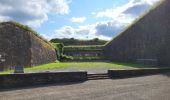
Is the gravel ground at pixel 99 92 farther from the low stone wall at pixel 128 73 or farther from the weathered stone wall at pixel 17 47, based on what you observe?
the weathered stone wall at pixel 17 47

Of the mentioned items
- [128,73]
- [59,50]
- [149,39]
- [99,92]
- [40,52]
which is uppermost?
[149,39]

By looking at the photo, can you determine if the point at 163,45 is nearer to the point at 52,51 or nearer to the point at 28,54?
the point at 28,54

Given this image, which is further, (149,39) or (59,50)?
(59,50)

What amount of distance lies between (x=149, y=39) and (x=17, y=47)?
1439cm

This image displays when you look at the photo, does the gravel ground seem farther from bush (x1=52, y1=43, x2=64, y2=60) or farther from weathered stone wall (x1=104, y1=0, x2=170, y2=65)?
bush (x1=52, y1=43, x2=64, y2=60)

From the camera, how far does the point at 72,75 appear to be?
851 inches

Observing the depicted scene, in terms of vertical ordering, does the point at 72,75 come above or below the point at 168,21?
below

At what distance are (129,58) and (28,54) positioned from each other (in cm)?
1389

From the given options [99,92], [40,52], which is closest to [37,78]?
[99,92]

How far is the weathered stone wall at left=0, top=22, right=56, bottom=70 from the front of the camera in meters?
30.4

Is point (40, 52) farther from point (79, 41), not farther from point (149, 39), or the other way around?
point (79, 41)

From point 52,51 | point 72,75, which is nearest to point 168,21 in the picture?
point 72,75

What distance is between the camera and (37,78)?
67.2ft

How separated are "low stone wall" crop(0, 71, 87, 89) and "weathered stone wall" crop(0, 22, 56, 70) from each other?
9381 millimetres
